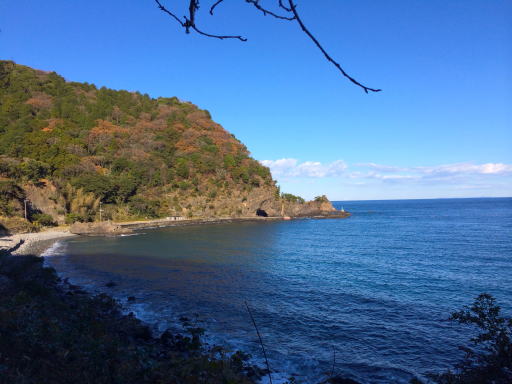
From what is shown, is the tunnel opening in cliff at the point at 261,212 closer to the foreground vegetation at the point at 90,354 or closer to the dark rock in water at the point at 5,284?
the dark rock in water at the point at 5,284

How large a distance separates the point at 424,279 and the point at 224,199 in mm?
67296

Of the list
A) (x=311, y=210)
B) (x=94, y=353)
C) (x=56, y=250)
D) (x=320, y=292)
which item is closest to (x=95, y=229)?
(x=56, y=250)

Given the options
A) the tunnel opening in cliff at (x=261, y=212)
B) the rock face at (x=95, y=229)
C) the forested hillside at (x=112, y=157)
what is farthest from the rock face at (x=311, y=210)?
the rock face at (x=95, y=229)

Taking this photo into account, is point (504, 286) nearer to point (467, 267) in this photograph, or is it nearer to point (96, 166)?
point (467, 267)

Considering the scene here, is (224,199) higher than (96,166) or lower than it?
lower

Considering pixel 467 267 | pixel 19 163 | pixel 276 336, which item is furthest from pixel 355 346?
pixel 19 163

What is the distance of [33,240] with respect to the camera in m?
40.8

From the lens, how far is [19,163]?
193 ft

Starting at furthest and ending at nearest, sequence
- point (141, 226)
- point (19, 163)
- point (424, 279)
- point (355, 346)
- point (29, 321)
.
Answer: point (141, 226) → point (19, 163) → point (424, 279) → point (355, 346) → point (29, 321)

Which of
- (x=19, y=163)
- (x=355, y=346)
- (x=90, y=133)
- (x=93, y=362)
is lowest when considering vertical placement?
(x=355, y=346)

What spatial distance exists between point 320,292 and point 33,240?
38.9 m

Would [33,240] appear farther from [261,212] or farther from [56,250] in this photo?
[261,212]

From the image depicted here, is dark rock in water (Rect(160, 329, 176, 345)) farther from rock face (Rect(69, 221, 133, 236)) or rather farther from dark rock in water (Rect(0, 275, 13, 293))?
rock face (Rect(69, 221, 133, 236))

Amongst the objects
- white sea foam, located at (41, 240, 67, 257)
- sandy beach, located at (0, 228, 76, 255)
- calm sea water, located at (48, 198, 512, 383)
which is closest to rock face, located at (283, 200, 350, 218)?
calm sea water, located at (48, 198, 512, 383)
